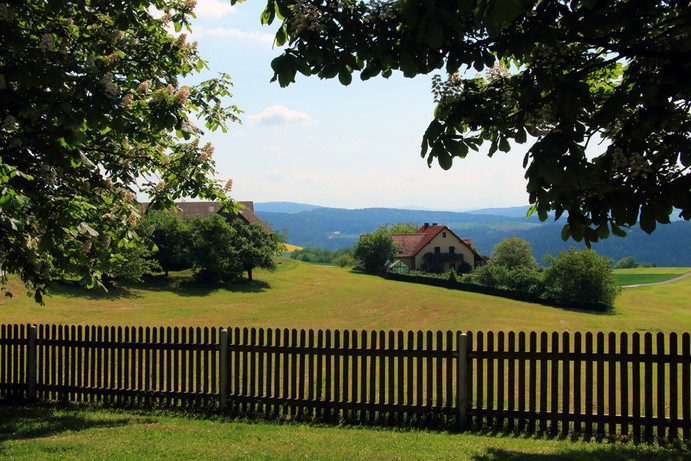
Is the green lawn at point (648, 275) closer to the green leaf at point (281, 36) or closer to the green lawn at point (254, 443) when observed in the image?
the green lawn at point (254, 443)

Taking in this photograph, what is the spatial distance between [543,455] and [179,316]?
1117 inches

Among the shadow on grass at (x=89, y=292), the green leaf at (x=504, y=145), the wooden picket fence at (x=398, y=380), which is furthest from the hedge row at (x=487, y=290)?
the green leaf at (x=504, y=145)

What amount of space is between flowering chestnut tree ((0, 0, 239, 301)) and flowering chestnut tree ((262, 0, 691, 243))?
8.29 feet

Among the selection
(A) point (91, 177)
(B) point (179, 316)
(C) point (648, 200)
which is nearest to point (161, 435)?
(A) point (91, 177)

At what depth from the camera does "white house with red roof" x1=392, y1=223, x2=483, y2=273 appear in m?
83.1

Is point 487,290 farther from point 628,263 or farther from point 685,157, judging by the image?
point 628,263

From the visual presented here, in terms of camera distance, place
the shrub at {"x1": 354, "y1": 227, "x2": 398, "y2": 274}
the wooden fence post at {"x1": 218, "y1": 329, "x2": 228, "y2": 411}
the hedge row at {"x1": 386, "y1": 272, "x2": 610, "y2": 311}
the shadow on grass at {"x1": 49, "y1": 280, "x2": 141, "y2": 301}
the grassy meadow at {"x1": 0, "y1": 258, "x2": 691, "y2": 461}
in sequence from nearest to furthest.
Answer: the grassy meadow at {"x1": 0, "y1": 258, "x2": 691, "y2": 461}
the wooden fence post at {"x1": 218, "y1": 329, "x2": 228, "y2": 411}
the shadow on grass at {"x1": 49, "y1": 280, "x2": 141, "y2": 301}
the hedge row at {"x1": 386, "y1": 272, "x2": 610, "y2": 311}
the shrub at {"x1": 354, "y1": 227, "x2": 398, "y2": 274}

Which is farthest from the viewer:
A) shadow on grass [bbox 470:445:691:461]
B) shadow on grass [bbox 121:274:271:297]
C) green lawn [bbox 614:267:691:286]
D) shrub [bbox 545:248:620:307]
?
green lawn [bbox 614:267:691:286]

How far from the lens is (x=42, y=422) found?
8.48 metres

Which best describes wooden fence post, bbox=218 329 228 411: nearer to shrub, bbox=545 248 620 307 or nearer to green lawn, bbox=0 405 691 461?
green lawn, bbox=0 405 691 461

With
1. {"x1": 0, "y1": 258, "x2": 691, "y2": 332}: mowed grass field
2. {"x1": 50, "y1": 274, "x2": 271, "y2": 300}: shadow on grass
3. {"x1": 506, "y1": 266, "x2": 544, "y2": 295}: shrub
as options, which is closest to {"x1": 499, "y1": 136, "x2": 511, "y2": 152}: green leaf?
{"x1": 0, "y1": 258, "x2": 691, "y2": 332}: mowed grass field

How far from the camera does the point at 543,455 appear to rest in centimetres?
628

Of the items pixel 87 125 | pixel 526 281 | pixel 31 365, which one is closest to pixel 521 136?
pixel 87 125

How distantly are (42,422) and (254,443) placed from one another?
163 inches
